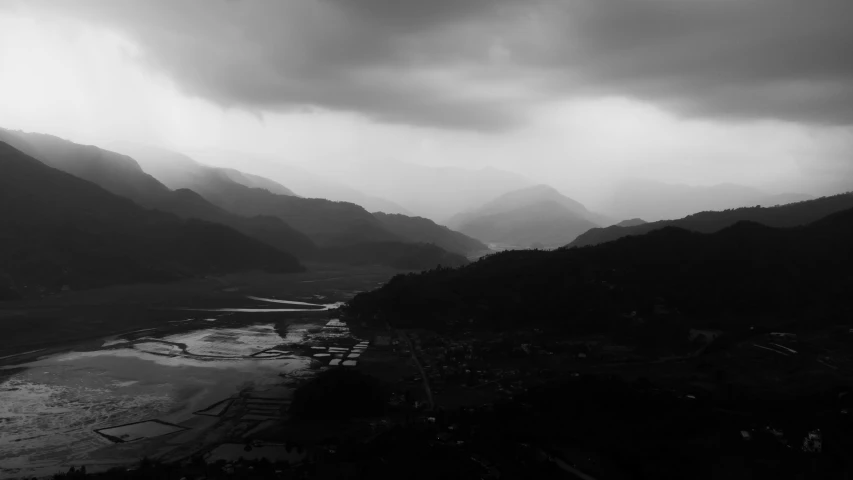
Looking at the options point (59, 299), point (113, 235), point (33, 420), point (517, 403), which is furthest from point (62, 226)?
point (517, 403)

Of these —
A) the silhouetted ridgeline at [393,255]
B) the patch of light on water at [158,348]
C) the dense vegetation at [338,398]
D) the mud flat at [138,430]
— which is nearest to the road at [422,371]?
the dense vegetation at [338,398]

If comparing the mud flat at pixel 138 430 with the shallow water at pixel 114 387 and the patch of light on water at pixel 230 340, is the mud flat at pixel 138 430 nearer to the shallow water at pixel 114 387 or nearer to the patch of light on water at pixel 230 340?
the shallow water at pixel 114 387

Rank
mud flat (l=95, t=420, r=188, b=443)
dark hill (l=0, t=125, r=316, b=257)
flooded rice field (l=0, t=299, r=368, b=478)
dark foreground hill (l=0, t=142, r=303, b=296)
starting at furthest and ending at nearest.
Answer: dark hill (l=0, t=125, r=316, b=257)
dark foreground hill (l=0, t=142, r=303, b=296)
mud flat (l=95, t=420, r=188, b=443)
flooded rice field (l=0, t=299, r=368, b=478)

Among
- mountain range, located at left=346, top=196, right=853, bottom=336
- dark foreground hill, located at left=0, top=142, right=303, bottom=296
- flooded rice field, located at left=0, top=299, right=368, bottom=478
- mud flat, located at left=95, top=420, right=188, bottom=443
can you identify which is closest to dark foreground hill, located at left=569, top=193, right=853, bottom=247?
mountain range, located at left=346, top=196, right=853, bottom=336

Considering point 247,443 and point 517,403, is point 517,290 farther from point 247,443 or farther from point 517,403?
point 247,443

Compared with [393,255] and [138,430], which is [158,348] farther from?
[393,255]

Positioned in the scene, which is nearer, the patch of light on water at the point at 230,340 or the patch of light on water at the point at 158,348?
the patch of light on water at the point at 158,348

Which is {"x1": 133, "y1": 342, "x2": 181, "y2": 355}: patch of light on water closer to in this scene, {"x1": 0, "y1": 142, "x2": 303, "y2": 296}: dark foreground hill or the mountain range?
the mountain range
